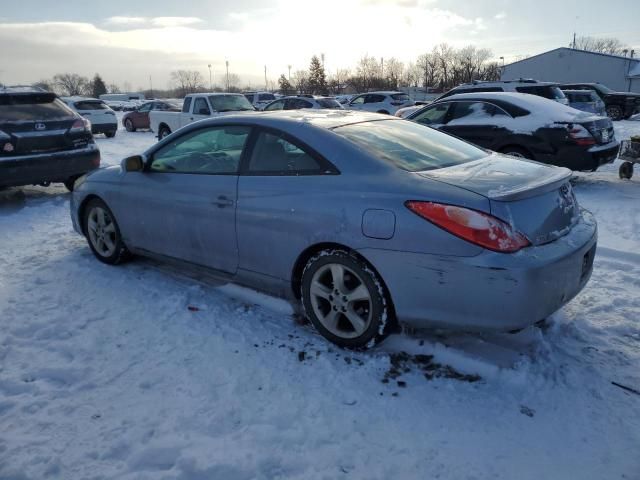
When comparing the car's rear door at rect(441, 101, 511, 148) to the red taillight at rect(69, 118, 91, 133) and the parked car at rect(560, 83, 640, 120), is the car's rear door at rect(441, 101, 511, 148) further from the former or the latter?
the parked car at rect(560, 83, 640, 120)

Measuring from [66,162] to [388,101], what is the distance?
1636cm

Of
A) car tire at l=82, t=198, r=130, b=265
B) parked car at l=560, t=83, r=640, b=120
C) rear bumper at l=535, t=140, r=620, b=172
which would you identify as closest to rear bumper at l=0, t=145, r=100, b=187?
car tire at l=82, t=198, r=130, b=265

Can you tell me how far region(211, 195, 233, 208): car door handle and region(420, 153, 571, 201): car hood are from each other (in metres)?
1.42

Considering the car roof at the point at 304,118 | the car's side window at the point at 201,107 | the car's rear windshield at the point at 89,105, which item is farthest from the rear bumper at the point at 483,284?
the car's rear windshield at the point at 89,105

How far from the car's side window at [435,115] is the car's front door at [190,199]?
→ 5.70m

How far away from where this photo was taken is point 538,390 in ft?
8.98

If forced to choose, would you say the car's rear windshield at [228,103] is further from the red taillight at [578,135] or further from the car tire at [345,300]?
the car tire at [345,300]

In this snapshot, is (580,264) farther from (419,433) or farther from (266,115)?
(266,115)

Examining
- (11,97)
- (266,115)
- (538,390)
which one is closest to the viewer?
(538,390)

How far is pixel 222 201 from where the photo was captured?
3635 millimetres

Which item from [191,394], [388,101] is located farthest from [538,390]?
[388,101]

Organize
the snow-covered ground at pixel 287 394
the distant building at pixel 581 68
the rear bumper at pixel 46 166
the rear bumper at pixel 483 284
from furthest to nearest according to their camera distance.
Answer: the distant building at pixel 581 68 → the rear bumper at pixel 46 166 → the rear bumper at pixel 483 284 → the snow-covered ground at pixel 287 394

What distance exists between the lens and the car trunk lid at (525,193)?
2.66 metres

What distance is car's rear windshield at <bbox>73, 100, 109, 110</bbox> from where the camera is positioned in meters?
17.7
